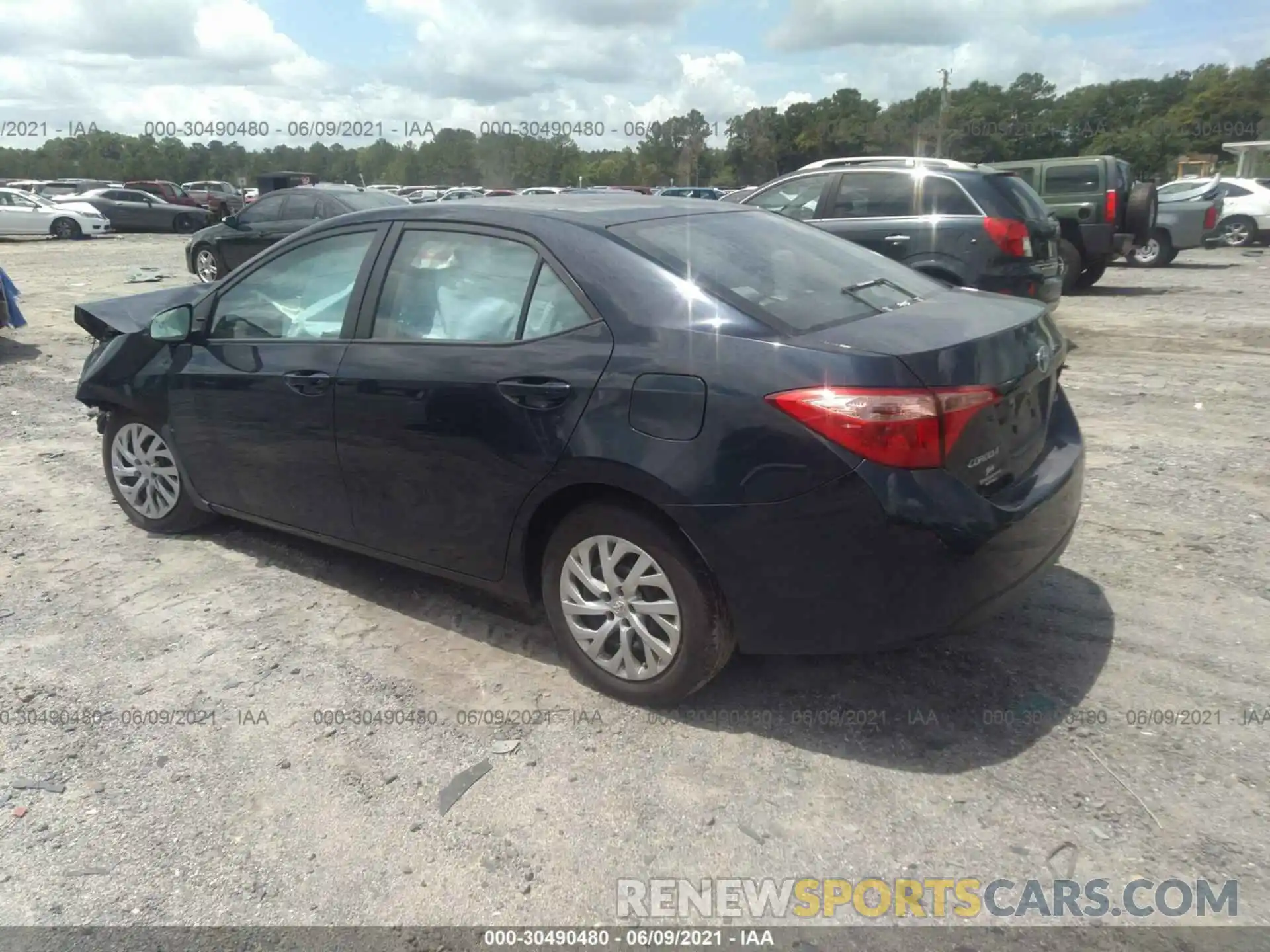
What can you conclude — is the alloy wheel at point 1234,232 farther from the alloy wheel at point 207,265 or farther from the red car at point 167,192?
the red car at point 167,192

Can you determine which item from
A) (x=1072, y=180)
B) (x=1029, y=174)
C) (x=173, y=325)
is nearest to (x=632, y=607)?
(x=173, y=325)

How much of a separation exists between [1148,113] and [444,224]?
76254 millimetres

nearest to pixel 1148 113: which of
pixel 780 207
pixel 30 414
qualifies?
pixel 780 207

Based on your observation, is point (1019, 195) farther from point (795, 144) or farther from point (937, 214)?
point (795, 144)

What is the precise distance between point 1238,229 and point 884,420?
23.5 metres

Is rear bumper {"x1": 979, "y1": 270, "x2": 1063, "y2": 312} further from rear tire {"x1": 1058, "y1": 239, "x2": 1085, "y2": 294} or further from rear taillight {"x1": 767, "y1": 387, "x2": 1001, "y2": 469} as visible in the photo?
rear taillight {"x1": 767, "y1": 387, "x2": 1001, "y2": 469}

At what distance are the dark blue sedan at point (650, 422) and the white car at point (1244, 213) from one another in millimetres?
21854

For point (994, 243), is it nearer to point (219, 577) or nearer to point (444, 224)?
point (444, 224)

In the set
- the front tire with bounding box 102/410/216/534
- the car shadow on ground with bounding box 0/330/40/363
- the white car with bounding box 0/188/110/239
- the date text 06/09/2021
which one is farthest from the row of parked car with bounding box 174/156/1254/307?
the white car with bounding box 0/188/110/239

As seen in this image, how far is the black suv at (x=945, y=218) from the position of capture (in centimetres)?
828

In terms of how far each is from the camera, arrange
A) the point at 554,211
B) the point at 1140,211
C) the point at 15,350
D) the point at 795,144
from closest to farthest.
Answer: the point at 554,211 → the point at 15,350 → the point at 1140,211 → the point at 795,144

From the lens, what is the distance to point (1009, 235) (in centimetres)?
828

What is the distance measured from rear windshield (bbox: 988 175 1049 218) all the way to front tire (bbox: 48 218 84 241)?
89.5 ft

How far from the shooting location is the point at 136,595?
438 centimetres
